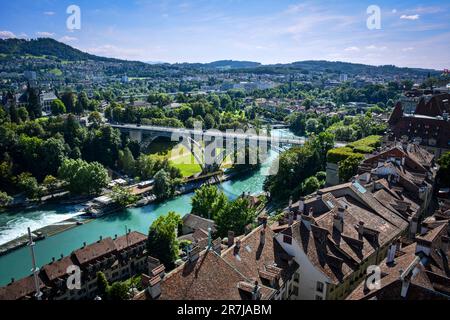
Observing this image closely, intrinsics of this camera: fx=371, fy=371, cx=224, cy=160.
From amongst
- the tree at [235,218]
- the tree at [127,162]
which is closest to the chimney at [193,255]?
the tree at [235,218]

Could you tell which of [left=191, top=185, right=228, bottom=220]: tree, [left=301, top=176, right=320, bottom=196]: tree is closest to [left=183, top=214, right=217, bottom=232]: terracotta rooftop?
[left=191, top=185, right=228, bottom=220]: tree

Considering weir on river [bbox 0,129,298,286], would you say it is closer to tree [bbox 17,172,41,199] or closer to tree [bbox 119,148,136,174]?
tree [bbox 17,172,41,199]

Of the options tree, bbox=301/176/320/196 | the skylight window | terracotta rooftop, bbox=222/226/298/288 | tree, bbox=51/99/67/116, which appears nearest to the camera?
terracotta rooftop, bbox=222/226/298/288

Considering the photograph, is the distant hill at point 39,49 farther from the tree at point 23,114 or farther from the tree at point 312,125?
the tree at point 312,125

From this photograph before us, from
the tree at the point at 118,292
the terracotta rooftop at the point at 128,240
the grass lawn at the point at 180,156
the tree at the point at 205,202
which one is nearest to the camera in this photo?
the tree at the point at 118,292

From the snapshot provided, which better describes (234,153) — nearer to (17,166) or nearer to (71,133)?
(71,133)

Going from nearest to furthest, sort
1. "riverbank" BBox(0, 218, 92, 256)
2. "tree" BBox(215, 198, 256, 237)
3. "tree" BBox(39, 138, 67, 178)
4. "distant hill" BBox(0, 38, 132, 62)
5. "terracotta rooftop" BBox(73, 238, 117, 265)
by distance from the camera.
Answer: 1. "tree" BBox(215, 198, 256, 237)
2. "terracotta rooftop" BBox(73, 238, 117, 265)
3. "riverbank" BBox(0, 218, 92, 256)
4. "tree" BBox(39, 138, 67, 178)
5. "distant hill" BBox(0, 38, 132, 62)

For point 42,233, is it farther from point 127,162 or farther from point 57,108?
point 57,108

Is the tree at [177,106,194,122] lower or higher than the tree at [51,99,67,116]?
lower
